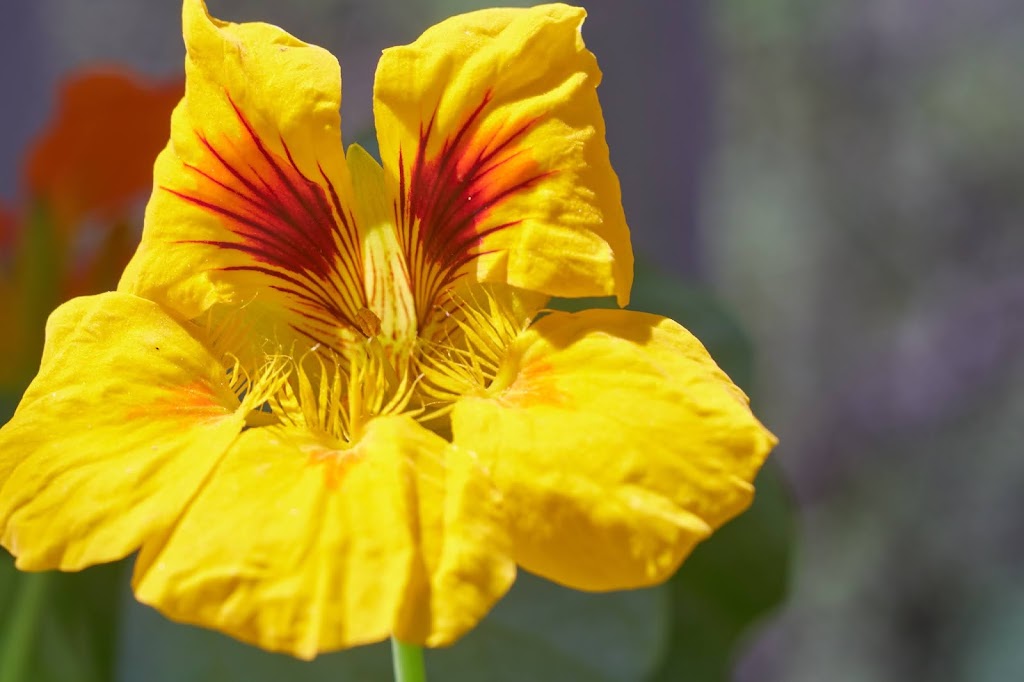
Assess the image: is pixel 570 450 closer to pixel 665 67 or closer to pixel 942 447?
pixel 665 67

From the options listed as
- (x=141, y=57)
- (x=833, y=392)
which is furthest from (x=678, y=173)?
(x=833, y=392)

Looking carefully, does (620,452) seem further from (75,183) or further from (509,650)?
(75,183)

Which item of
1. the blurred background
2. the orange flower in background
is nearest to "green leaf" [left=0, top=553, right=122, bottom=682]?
the orange flower in background

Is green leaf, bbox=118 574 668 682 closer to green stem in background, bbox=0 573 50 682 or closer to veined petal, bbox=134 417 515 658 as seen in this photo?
green stem in background, bbox=0 573 50 682

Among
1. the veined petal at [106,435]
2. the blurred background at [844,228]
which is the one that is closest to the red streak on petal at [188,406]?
the veined petal at [106,435]

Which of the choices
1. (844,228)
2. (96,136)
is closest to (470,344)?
(96,136)

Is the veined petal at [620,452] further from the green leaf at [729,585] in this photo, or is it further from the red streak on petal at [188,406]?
the green leaf at [729,585]
